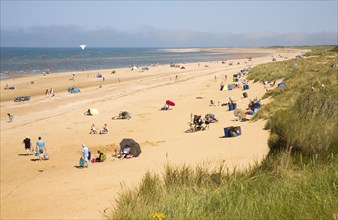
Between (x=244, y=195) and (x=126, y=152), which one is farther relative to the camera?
(x=126, y=152)

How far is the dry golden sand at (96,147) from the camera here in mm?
9648

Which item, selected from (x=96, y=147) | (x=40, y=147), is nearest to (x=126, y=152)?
(x=96, y=147)

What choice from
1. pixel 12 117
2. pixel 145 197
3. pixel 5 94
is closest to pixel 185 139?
pixel 145 197

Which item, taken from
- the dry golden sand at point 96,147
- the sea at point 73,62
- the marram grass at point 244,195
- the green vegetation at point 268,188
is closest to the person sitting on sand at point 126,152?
the dry golden sand at point 96,147

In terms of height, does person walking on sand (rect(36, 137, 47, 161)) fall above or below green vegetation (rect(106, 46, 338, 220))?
below

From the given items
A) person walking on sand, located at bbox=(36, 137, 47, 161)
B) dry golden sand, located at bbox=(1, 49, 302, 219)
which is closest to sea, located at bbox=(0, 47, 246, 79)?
dry golden sand, located at bbox=(1, 49, 302, 219)

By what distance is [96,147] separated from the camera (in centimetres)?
1599

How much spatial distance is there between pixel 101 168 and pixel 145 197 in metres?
8.14

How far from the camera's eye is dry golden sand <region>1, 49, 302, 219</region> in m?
9.65

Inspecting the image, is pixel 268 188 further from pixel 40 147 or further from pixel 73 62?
pixel 73 62

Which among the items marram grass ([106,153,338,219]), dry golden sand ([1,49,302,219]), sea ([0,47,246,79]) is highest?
marram grass ([106,153,338,219])

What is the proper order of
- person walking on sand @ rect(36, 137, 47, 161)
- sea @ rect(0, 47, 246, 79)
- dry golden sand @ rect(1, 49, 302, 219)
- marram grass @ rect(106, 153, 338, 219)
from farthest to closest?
sea @ rect(0, 47, 246, 79) → person walking on sand @ rect(36, 137, 47, 161) → dry golden sand @ rect(1, 49, 302, 219) → marram grass @ rect(106, 153, 338, 219)

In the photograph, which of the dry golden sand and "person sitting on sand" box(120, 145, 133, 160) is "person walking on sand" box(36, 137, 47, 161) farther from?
"person sitting on sand" box(120, 145, 133, 160)

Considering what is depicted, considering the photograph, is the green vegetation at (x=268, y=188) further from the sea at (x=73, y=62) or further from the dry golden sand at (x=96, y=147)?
the sea at (x=73, y=62)
